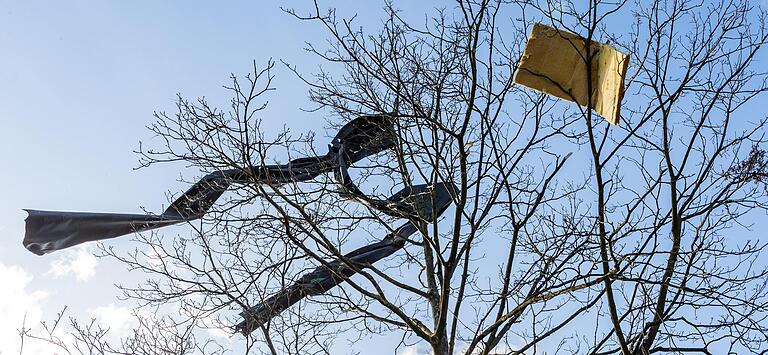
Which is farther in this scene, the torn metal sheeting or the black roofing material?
the black roofing material

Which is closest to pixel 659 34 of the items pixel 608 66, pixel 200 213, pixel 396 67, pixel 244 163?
pixel 608 66

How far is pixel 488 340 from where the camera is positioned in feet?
17.5

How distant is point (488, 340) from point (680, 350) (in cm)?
127

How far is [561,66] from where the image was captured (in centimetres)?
450

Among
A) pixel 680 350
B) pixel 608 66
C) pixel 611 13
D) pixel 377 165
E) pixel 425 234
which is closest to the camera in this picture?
pixel 608 66

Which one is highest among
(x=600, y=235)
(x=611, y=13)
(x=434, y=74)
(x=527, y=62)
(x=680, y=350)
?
(x=434, y=74)

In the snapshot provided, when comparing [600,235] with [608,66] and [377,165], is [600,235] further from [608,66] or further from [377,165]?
[377,165]

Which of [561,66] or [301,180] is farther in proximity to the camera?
[301,180]

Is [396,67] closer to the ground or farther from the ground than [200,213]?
farther from the ground

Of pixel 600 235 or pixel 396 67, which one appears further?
pixel 396 67

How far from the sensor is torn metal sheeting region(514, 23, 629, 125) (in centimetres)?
443

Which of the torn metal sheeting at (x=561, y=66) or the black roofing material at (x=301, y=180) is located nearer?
the torn metal sheeting at (x=561, y=66)

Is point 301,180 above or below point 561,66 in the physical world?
above

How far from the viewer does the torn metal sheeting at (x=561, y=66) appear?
4.43 m
